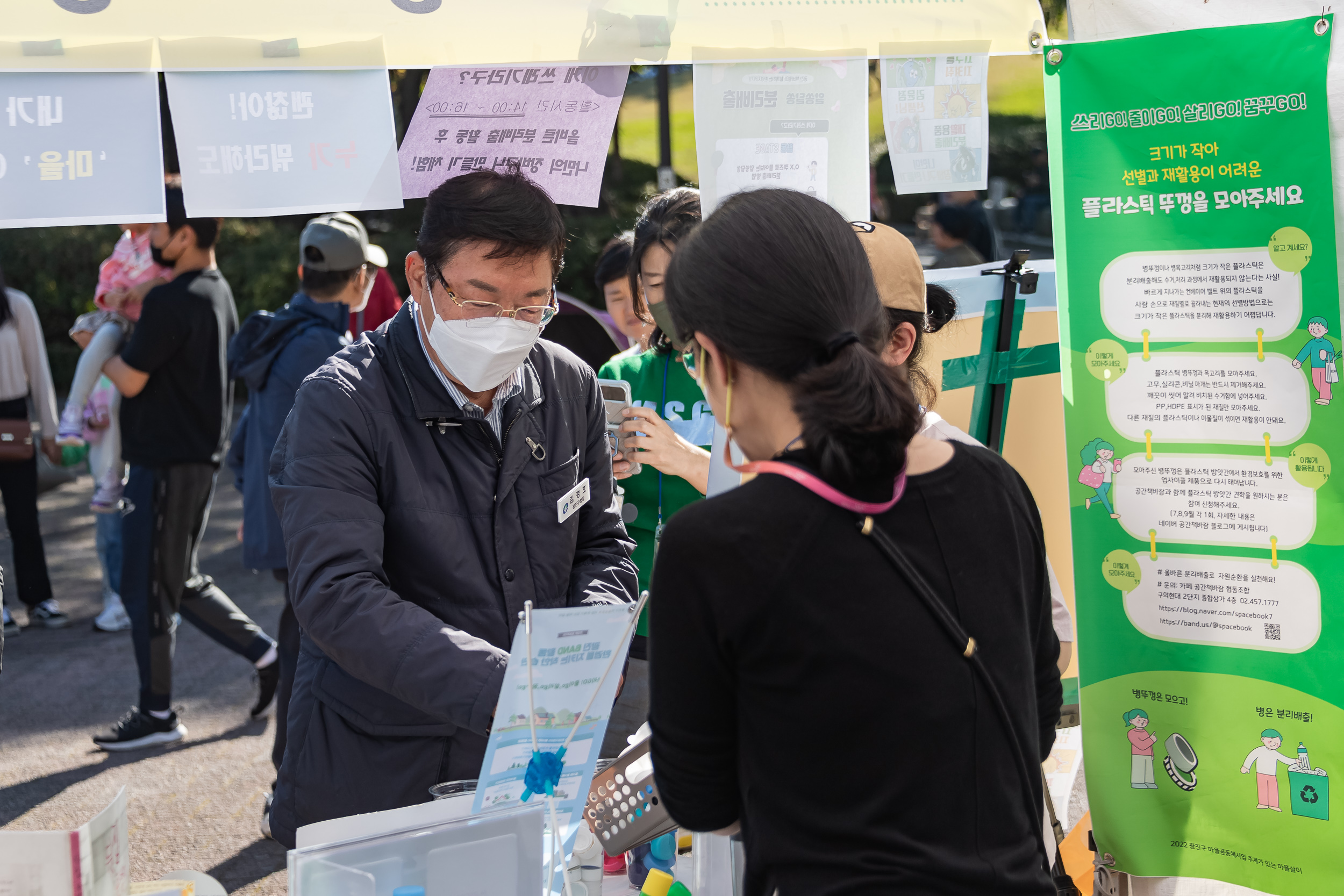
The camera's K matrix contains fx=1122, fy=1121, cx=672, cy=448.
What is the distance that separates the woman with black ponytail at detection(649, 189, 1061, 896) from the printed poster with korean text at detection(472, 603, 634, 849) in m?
0.27

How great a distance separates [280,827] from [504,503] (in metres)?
0.65

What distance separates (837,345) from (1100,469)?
153 cm

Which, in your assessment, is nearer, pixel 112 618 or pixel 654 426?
pixel 654 426

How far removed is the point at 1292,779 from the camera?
228cm

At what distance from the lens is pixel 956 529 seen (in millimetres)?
1166

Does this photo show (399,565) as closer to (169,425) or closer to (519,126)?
(519,126)

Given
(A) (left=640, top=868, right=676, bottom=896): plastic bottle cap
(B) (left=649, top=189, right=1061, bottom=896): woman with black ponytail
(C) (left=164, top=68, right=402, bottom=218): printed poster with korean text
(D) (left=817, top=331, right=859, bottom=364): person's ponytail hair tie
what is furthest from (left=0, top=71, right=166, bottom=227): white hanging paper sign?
(A) (left=640, top=868, right=676, bottom=896): plastic bottle cap

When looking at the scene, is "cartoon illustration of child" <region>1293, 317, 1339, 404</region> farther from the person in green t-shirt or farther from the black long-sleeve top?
the black long-sleeve top

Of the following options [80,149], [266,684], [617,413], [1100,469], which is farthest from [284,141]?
[266,684]

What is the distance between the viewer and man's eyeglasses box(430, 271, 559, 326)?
1918mm

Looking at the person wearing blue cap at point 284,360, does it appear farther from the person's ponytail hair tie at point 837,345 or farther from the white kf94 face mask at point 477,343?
the person's ponytail hair tie at point 837,345

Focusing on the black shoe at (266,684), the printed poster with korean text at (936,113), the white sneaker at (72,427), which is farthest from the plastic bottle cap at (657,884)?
the white sneaker at (72,427)

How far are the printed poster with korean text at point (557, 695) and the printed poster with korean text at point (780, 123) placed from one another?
41.2 inches

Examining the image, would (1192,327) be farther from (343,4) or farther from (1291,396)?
(343,4)
